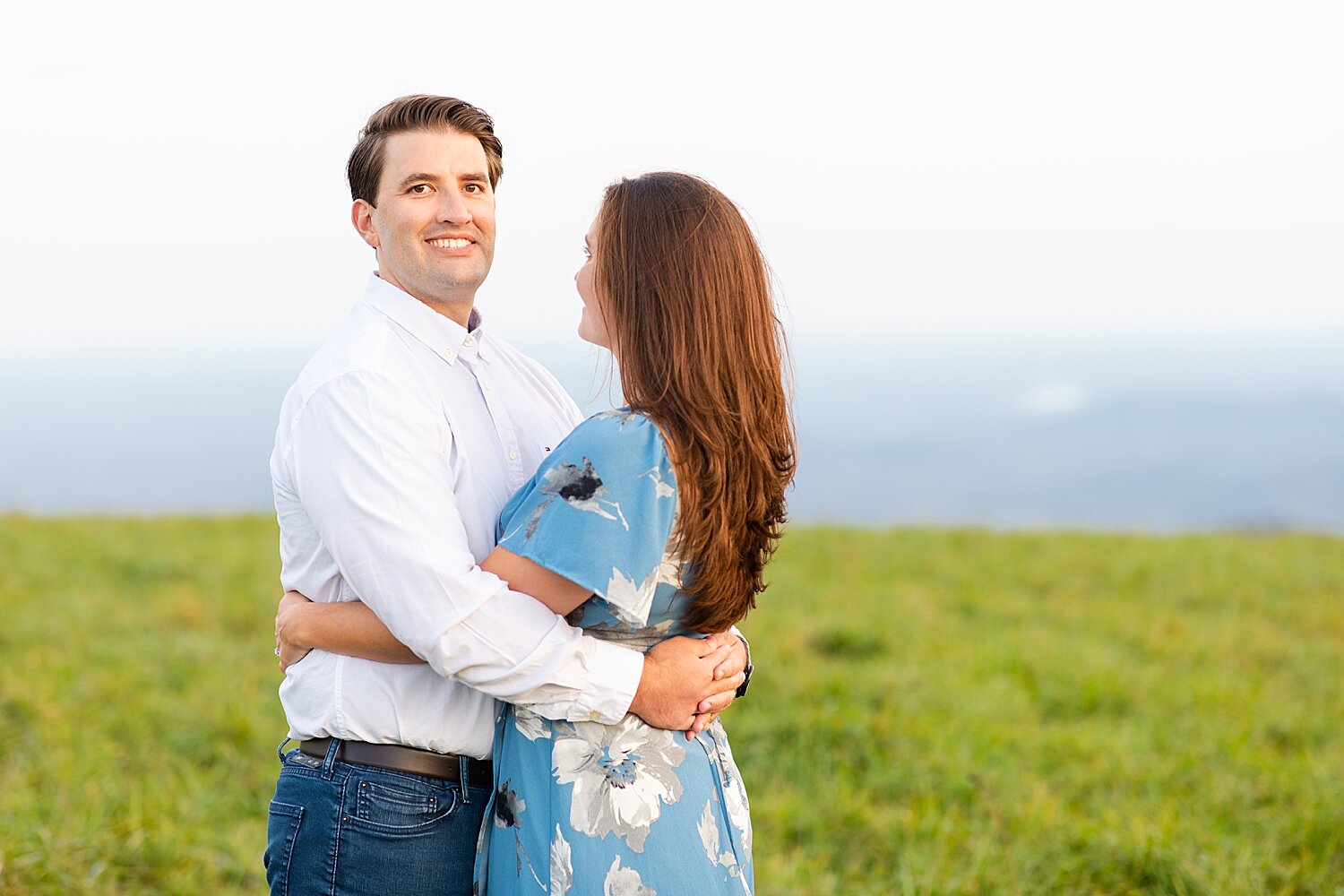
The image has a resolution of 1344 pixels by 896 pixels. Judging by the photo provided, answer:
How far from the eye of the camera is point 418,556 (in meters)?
2.14

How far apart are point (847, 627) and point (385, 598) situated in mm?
5935

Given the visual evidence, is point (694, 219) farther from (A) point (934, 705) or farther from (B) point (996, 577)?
(B) point (996, 577)

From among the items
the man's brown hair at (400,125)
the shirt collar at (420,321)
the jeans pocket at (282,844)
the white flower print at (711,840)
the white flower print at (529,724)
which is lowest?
the jeans pocket at (282,844)

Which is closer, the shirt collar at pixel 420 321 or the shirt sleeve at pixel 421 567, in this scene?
the shirt sleeve at pixel 421 567

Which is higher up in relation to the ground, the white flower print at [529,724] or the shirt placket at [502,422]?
the shirt placket at [502,422]

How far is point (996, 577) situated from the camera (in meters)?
10.2

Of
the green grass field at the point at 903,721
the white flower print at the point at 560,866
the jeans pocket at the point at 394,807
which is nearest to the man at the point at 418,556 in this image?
the jeans pocket at the point at 394,807

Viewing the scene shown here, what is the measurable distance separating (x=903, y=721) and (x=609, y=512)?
431 cm

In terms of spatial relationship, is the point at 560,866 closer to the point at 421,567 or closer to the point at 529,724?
the point at 529,724

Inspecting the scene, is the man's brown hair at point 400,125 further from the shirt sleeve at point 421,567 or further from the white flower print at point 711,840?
the white flower print at point 711,840

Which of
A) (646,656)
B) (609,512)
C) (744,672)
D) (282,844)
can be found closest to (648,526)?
(609,512)

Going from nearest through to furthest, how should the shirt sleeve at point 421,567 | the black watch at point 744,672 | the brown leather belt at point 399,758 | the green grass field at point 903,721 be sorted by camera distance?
the shirt sleeve at point 421,567
the brown leather belt at point 399,758
the black watch at point 744,672
the green grass field at point 903,721

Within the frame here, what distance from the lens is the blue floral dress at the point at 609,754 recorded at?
216 centimetres

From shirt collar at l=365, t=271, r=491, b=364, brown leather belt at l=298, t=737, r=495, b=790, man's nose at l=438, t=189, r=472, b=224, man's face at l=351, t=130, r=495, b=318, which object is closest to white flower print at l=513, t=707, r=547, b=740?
brown leather belt at l=298, t=737, r=495, b=790
